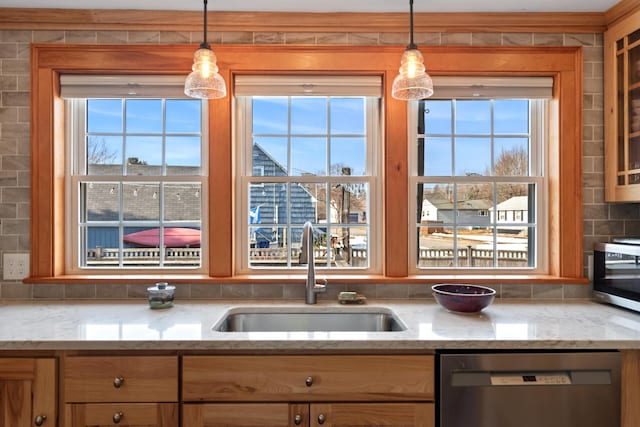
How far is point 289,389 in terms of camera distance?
4.57 feet

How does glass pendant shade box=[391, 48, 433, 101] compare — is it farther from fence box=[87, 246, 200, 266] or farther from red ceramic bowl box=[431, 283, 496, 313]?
fence box=[87, 246, 200, 266]

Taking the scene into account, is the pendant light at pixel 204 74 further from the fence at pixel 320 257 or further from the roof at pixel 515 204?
the roof at pixel 515 204

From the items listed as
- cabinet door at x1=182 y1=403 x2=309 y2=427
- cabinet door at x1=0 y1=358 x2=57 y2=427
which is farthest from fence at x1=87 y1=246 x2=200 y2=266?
cabinet door at x1=182 y1=403 x2=309 y2=427

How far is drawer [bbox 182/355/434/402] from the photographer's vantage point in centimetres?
139

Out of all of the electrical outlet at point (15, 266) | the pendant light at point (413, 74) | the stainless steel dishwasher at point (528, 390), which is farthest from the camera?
the electrical outlet at point (15, 266)

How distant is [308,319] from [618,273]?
1605 millimetres

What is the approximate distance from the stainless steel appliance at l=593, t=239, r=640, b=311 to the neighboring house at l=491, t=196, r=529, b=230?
40cm

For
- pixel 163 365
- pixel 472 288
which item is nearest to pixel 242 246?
pixel 163 365

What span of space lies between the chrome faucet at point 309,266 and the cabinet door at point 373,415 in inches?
24.2

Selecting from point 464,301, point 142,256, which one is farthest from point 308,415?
point 142,256

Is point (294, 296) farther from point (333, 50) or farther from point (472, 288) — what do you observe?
point (333, 50)

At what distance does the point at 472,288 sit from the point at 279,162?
4.36 ft

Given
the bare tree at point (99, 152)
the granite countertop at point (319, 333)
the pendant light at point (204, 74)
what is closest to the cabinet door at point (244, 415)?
the granite countertop at point (319, 333)

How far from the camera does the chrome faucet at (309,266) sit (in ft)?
5.99
